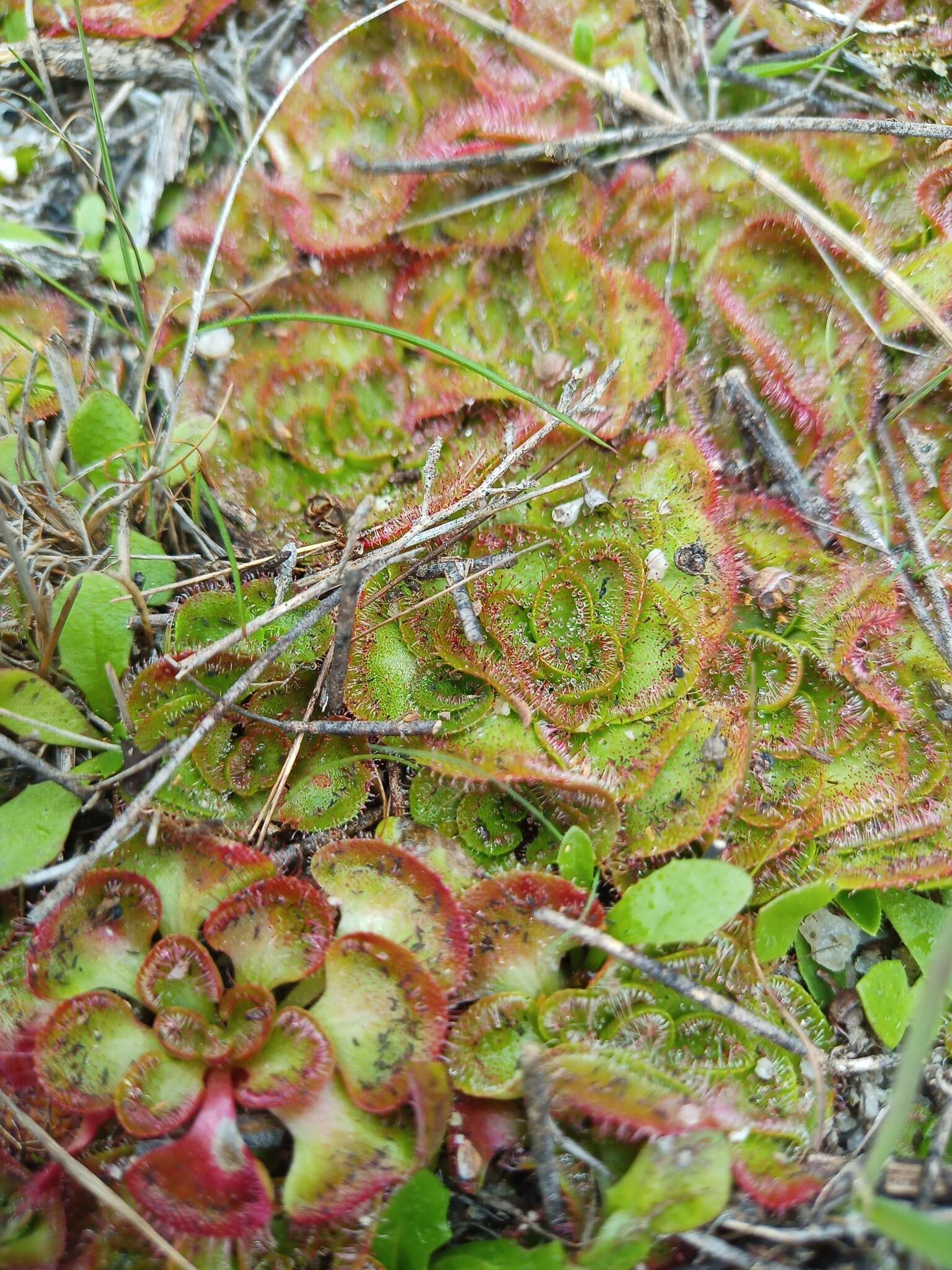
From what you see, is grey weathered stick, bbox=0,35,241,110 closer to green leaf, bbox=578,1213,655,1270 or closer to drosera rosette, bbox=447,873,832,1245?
drosera rosette, bbox=447,873,832,1245

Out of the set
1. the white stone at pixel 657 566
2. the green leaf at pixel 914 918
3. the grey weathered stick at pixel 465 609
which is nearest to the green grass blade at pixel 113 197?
the grey weathered stick at pixel 465 609

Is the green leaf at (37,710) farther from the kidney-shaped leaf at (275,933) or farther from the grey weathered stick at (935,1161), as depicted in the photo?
the grey weathered stick at (935,1161)

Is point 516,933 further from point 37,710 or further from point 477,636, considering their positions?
point 37,710

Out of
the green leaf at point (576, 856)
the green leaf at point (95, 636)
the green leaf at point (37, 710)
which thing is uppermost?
the green leaf at point (95, 636)

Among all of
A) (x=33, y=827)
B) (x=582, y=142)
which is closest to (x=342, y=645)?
(x=33, y=827)

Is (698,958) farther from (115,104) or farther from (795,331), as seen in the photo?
(115,104)
